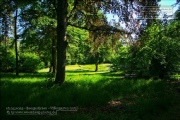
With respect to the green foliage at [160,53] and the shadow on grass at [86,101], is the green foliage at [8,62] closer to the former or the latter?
the green foliage at [160,53]

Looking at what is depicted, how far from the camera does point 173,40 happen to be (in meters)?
17.4

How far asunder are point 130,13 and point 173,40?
22.2ft

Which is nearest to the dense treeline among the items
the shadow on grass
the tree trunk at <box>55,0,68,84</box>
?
the tree trunk at <box>55,0,68,84</box>

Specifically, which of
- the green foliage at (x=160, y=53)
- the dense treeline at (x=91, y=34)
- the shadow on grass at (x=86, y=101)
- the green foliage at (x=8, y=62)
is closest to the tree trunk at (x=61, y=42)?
the dense treeline at (x=91, y=34)

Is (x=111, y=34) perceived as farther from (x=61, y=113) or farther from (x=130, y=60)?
(x=130, y=60)

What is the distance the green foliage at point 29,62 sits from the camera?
3045 centimetres

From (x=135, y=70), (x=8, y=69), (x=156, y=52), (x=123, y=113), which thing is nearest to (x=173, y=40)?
(x=156, y=52)

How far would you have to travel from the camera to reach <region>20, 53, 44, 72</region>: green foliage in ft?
99.9

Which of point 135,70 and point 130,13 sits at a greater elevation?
point 130,13

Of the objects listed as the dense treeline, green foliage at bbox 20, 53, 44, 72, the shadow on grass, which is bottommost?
the shadow on grass

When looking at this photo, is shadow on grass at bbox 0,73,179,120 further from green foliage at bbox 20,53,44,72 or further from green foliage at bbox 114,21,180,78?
green foliage at bbox 20,53,44,72

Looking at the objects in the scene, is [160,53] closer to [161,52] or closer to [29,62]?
[161,52]

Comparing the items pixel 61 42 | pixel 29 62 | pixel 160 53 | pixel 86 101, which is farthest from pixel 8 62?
pixel 86 101

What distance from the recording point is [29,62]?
30359mm
